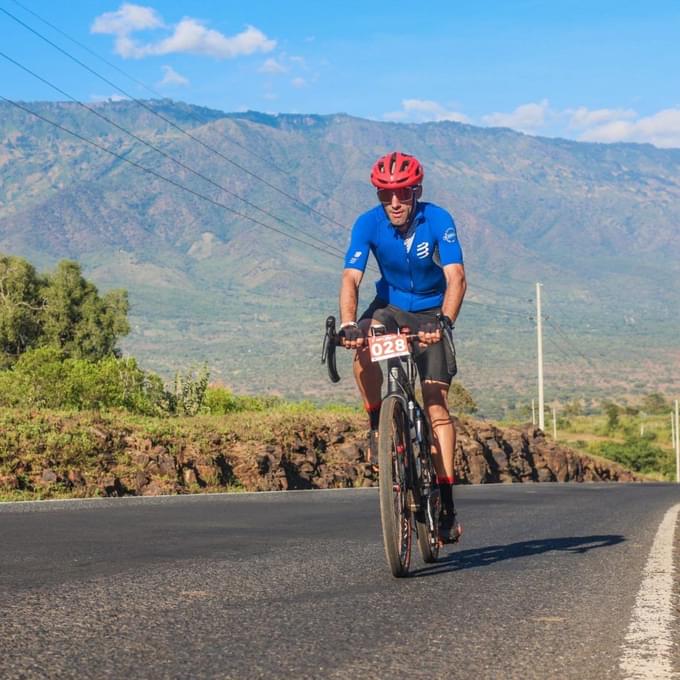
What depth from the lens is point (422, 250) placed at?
7191mm

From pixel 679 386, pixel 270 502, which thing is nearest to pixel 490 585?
pixel 270 502

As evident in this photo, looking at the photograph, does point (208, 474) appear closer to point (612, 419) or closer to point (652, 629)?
point (652, 629)

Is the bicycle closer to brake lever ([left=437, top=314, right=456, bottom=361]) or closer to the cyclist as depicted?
brake lever ([left=437, top=314, right=456, bottom=361])

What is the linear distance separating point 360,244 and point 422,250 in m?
0.38

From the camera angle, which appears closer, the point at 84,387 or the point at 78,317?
the point at 84,387

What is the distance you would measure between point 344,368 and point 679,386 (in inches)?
1974

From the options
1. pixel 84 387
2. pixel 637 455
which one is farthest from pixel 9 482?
pixel 637 455

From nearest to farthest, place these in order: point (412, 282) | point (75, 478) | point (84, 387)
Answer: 1. point (412, 282)
2. point (75, 478)
3. point (84, 387)

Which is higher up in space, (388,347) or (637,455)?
(388,347)

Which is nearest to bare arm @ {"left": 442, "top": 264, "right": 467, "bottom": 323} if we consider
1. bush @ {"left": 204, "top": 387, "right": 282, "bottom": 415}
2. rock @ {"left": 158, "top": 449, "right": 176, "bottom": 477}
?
rock @ {"left": 158, "top": 449, "right": 176, "bottom": 477}

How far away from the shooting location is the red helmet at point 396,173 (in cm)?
705

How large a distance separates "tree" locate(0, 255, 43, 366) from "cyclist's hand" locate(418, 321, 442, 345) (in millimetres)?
46328

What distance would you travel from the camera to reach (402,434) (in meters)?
6.83

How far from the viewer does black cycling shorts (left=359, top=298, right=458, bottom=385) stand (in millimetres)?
6938
